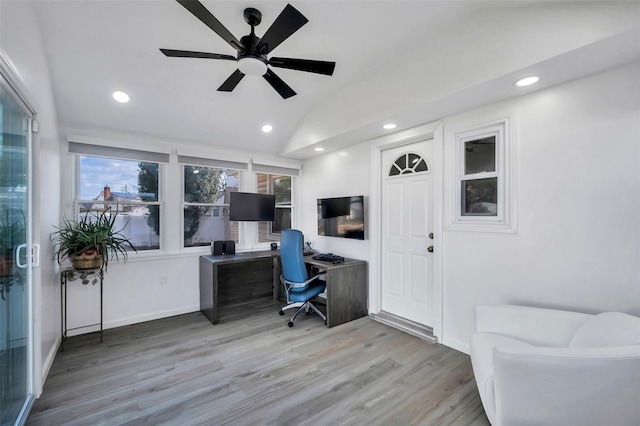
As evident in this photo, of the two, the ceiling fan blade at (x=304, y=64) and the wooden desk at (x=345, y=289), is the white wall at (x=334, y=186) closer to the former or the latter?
the wooden desk at (x=345, y=289)

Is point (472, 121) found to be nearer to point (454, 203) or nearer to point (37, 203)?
point (454, 203)

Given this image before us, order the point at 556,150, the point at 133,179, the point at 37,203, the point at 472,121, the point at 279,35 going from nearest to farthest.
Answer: the point at 279,35 → the point at 37,203 → the point at 556,150 → the point at 472,121 → the point at 133,179

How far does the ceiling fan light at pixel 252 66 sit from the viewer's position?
196cm

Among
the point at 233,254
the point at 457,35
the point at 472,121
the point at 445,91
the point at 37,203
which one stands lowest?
the point at 233,254

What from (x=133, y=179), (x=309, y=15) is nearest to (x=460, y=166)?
(x=309, y=15)

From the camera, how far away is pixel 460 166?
276 centimetres

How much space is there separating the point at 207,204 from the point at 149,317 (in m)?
1.61

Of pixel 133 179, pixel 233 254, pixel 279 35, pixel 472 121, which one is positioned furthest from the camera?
pixel 233 254

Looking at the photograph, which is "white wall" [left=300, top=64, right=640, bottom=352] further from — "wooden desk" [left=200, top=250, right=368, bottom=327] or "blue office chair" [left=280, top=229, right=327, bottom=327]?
"blue office chair" [left=280, top=229, right=327, bottom=327]

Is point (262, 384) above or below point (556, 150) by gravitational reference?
below

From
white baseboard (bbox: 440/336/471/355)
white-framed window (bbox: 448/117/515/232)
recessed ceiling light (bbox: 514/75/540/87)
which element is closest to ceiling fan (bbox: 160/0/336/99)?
recessed ceiling light (bbox: 514/75/540/87)

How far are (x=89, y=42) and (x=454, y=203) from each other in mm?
3603

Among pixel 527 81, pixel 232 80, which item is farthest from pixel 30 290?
pixel 527 81

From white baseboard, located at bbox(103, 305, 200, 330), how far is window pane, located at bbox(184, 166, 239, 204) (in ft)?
4.81
